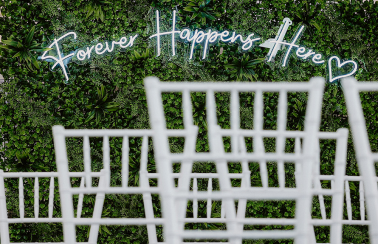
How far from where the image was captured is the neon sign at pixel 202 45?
9.18 feet

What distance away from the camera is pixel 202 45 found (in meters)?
2.83

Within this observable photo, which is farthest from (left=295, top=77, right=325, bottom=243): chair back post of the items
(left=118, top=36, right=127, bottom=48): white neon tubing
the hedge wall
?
(left=118, top=36, right=127, bottom=48): white neon tubing

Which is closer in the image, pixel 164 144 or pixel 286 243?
pixel 164 144

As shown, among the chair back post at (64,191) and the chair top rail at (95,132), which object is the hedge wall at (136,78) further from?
the chair back post at (64,191)

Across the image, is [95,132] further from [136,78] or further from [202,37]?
[202,37]

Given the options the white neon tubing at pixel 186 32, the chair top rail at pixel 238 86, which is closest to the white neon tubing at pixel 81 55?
the white neon tubing at pixel 186 32

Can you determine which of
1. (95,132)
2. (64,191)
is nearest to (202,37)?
(95,132)

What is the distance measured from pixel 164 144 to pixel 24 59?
236cm

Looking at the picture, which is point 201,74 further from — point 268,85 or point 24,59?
point 268,85

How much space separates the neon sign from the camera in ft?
9.18

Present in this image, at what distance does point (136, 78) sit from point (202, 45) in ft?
2.01

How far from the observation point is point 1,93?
2.79 m

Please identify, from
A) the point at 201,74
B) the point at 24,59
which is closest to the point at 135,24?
the point at 201,74

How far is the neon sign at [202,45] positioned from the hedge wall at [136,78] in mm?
49
